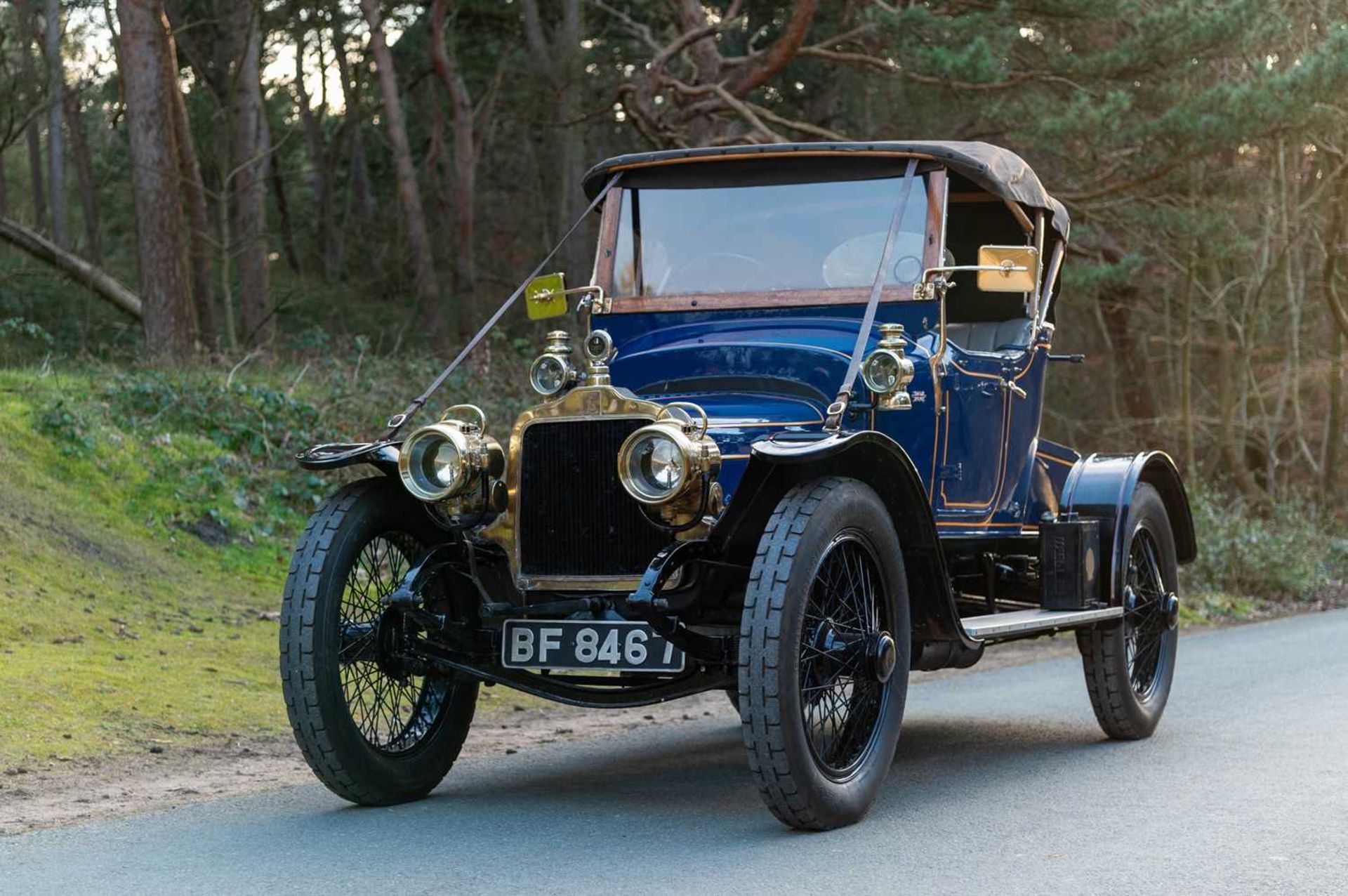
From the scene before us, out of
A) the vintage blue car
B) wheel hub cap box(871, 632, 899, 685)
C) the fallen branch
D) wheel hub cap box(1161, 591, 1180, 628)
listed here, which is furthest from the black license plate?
the fallen branch

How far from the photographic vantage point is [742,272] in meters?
7.41

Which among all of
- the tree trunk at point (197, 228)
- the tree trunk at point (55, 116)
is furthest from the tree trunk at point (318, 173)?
the tree trunk at point (197, 228)

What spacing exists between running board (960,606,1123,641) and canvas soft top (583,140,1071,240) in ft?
6.44

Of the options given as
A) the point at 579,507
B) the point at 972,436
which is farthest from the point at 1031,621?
the point at 579,507

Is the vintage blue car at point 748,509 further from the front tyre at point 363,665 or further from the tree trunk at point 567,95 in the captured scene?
the tree trunk at point 567,95

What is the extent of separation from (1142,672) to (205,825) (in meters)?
→ 4.95

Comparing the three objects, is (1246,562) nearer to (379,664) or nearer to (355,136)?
(379,664)

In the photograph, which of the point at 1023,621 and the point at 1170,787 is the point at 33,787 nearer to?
the point at 1023,621

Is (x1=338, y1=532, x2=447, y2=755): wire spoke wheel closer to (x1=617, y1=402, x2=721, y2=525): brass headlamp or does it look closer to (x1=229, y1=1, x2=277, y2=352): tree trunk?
(x1=617, y1=402, x2=721, y2=525): brass headlamp

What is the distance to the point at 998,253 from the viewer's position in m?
7.02

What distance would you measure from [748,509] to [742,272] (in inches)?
74.3

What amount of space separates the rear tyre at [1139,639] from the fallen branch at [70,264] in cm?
1462

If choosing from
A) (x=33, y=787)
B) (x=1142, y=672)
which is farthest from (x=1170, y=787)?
(x=33, y=787)

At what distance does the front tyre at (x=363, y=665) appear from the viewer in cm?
594
